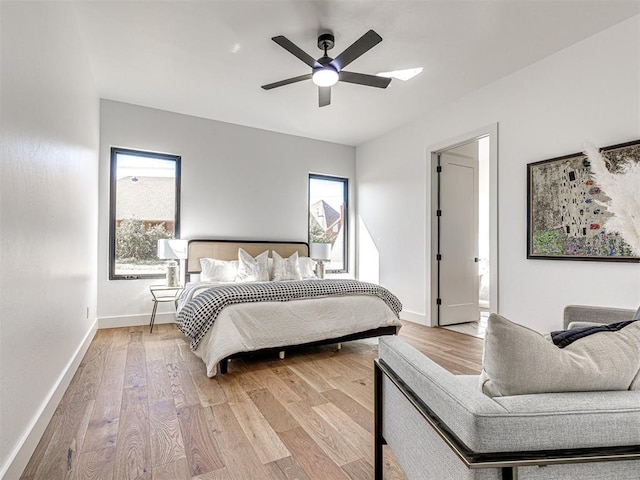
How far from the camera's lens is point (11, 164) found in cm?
149

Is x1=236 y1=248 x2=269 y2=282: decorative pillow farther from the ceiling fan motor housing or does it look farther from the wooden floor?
the ceiling fan motor housing

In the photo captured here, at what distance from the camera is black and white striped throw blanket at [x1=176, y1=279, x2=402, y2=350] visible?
2.86 m

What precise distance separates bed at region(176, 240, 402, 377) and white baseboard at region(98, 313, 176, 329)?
1.41 m

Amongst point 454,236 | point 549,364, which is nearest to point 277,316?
point 549,364

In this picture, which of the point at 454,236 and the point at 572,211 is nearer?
the point at 572,211

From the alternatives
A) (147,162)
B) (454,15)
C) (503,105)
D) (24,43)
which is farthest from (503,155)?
(147,162)

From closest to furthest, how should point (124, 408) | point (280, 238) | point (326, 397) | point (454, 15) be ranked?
1. point (124, 408)
2. point (326, 397)
3. point (454, 15)
4. point (280, 238)

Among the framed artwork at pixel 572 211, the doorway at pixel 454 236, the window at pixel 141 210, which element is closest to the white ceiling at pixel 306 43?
the window at pixel 141 210

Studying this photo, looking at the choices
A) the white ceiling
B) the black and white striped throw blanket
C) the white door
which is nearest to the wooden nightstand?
the black and white striped throw blanket

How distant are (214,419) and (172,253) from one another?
107 inches

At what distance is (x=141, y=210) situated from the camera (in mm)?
4605

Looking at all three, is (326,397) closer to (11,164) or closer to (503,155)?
(11,164)

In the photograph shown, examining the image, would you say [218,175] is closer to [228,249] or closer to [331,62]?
[228,249]

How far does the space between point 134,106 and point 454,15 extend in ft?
13.1
